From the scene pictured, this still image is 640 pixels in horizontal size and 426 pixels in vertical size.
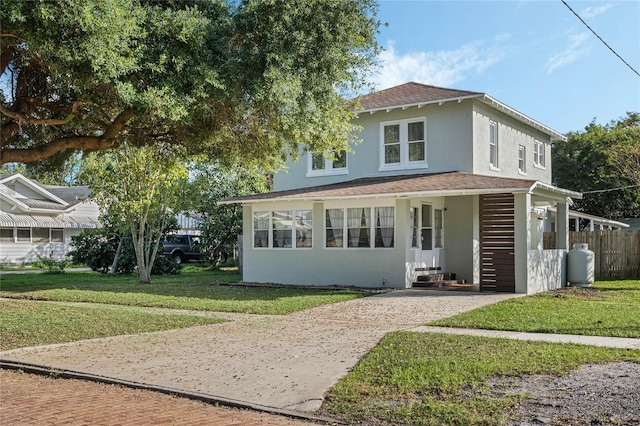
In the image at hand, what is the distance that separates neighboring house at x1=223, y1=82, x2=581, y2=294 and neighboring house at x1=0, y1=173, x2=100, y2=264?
19.5 meters

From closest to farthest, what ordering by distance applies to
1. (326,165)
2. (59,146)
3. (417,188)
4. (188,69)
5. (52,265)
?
(188,69) → (59,146) → (417,188) → (326,165) → (52,265)

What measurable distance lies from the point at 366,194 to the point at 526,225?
476 centimetres

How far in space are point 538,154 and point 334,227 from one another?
10984 millimetres

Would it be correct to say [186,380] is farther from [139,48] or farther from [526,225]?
[526,225]

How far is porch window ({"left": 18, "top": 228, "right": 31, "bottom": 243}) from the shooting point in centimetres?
3609

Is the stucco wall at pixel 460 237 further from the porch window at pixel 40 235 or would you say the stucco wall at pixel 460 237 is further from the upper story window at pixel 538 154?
the porch window at pixel 40 235

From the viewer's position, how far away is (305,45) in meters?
12.8

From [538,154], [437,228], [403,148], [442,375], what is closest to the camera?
[442,375]

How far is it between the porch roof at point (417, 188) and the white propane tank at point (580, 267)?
201cm

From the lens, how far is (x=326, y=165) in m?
23.7

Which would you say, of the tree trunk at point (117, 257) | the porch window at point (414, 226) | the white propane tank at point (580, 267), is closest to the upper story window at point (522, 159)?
the white propane tank at point (580, 267)

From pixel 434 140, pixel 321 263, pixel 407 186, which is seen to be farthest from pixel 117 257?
pixel 434 140

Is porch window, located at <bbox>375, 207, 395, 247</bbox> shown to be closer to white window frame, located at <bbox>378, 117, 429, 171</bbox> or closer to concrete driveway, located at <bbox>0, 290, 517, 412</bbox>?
white window frame, located at <bbox>378, 117, 429, 171</bbox>

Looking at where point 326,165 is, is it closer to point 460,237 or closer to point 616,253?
point 460,237
